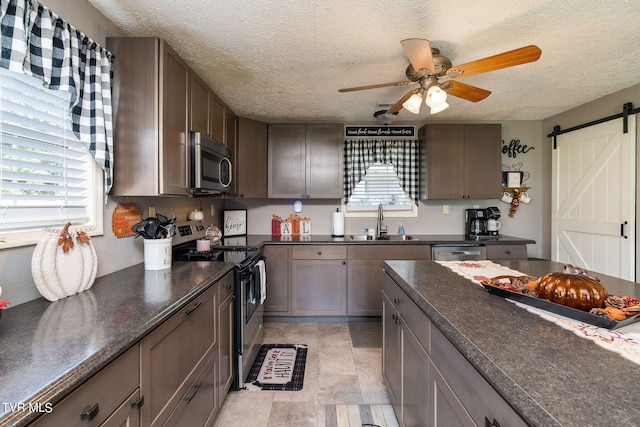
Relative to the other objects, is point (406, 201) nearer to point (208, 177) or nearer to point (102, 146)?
point (208, 177)

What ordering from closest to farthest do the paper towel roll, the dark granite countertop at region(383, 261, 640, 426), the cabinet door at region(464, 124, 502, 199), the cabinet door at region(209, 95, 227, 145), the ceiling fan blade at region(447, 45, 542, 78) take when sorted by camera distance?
the dark granite countertop at region(383, 261, 640, 426) < the ceiling fan blade at region(447, 45, 542, 78) < the cabinet door at region(209, 95, 227, 145) < the cabinet door at region(464, 124, 502, 199) < the paper towel roll

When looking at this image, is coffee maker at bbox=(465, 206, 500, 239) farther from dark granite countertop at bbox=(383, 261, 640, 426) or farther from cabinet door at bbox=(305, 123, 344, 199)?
dark granite countertop at bbox=(383, 261, 640, 426)

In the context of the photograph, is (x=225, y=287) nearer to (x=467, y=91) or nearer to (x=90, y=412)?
(x=90, y=412)

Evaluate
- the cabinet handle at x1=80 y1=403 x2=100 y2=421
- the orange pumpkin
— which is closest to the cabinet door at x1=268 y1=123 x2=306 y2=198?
the orange pumpkin

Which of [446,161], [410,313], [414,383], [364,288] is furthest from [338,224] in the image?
[414,383]

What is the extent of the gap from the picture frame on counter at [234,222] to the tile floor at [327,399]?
1.70 m

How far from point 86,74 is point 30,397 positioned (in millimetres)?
1507

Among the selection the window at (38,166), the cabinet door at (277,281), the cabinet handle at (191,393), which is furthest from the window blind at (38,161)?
the cabinet door at (277,281)

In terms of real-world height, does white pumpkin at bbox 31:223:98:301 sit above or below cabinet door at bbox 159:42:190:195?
below

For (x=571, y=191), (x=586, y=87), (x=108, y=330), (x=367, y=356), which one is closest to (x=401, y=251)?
(x=367, y=356)

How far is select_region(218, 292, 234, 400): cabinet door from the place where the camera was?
5.66ft

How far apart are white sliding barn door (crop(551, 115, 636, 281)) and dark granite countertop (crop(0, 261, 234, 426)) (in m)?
3.63

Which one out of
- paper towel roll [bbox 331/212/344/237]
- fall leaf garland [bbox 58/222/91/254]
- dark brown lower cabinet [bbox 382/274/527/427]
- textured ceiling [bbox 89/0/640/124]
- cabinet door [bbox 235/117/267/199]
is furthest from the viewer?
paper towel roll [bbox 331/212/344/237]

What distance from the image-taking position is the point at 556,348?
755 mm
